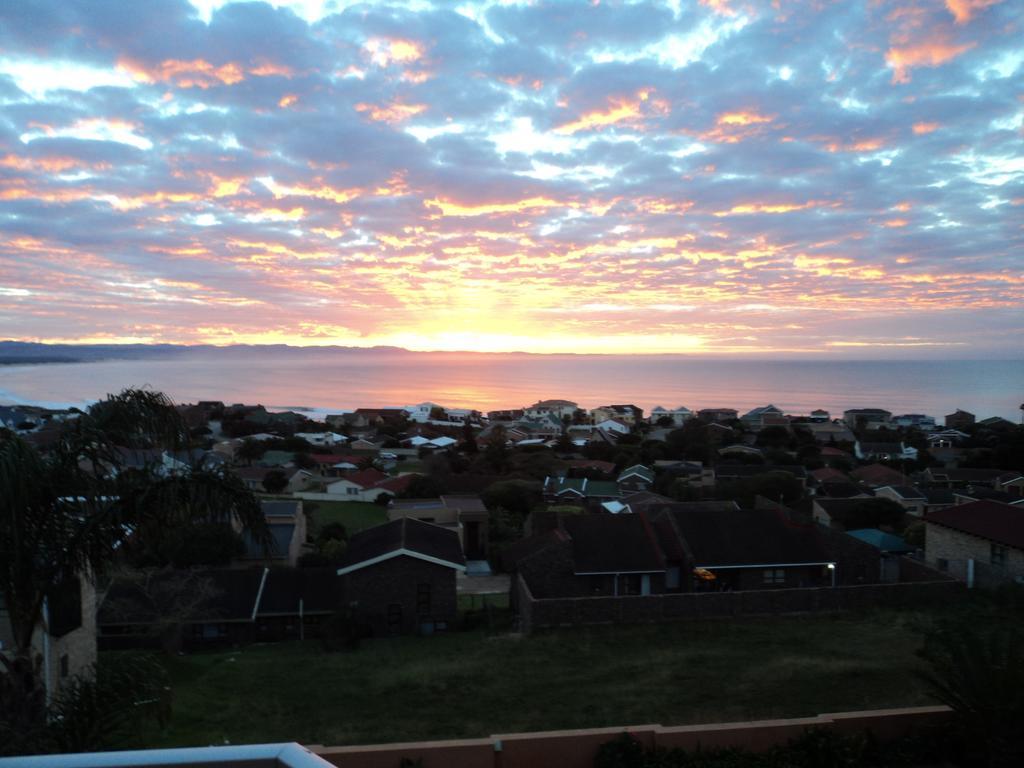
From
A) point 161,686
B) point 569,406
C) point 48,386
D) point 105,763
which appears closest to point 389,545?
point 161,686

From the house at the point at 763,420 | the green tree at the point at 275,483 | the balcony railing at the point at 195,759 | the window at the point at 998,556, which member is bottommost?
the green tree at the point at 275,483

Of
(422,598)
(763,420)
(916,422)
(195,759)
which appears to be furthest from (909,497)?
(916,422)

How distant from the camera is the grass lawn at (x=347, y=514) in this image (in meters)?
37.1

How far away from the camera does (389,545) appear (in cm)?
2152

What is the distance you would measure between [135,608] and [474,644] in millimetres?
9307

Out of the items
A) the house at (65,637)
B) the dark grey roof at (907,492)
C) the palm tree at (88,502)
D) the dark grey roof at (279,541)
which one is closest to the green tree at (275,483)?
the dark grey roof at (279,541)

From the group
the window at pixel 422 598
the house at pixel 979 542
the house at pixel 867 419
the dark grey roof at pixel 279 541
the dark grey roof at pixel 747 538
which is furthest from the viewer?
the house at pixel 867 419

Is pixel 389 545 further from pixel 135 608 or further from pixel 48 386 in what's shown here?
pixel 48 386

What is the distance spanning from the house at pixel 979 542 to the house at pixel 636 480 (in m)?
22.5

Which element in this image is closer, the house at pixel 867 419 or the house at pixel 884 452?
the house at pixel 884 452

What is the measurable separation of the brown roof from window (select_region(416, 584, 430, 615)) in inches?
618

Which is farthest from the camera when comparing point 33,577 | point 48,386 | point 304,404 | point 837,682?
point 48,386

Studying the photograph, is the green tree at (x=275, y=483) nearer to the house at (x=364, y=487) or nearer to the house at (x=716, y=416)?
the house at (x=364, y=487)

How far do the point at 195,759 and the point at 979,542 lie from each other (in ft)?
78.4
